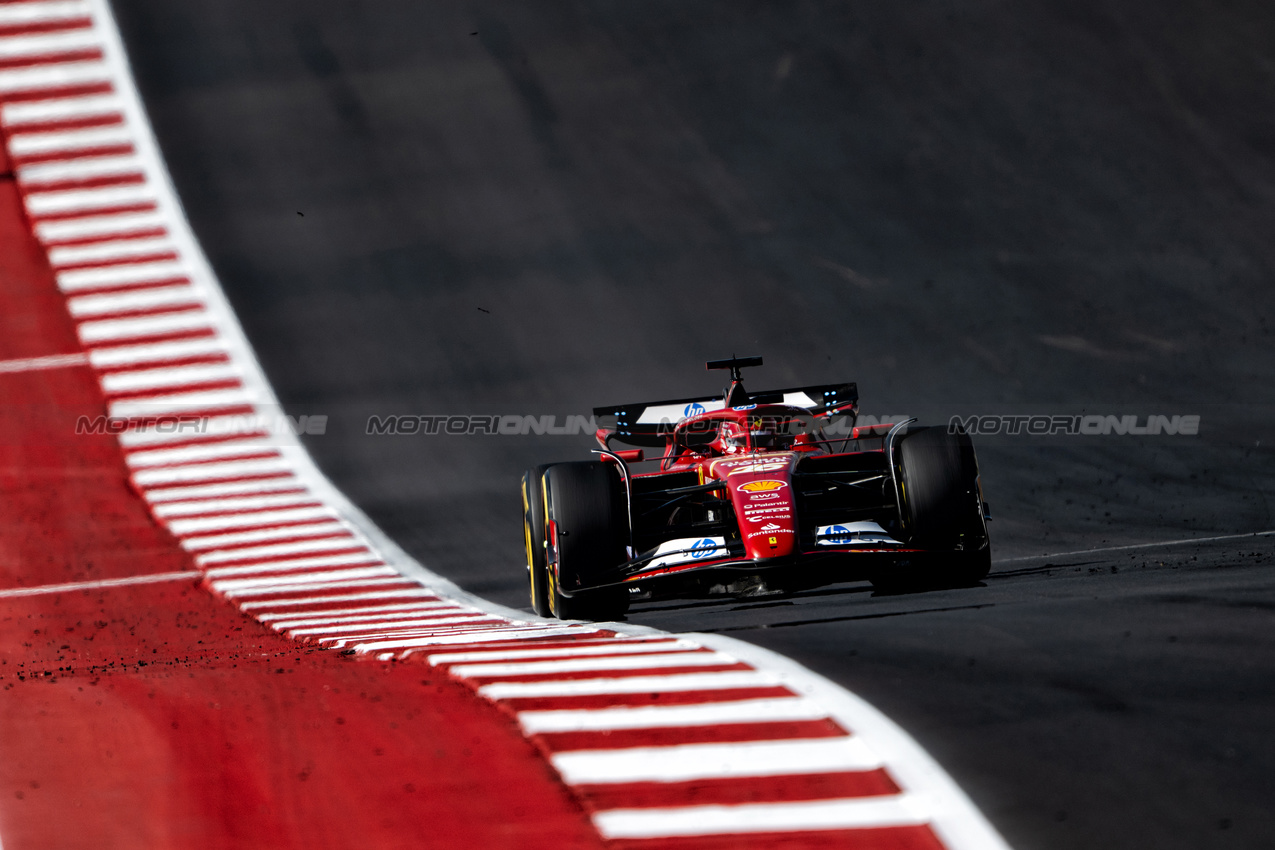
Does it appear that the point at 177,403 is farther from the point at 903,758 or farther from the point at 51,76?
the point at 903,758

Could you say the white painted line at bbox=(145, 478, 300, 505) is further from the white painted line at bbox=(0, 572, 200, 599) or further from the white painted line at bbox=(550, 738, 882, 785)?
the white painted line at bbox=(550, 738, 882, 785)

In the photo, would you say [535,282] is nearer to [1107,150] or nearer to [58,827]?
[1107,150]

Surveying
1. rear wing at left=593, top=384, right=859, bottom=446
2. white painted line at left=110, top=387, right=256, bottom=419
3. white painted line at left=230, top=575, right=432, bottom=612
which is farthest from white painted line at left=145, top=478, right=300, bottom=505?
rear wing at left=593, top=384, right=859, bottom=446

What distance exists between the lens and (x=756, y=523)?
7.56 meters

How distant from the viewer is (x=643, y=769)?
4.35 meters

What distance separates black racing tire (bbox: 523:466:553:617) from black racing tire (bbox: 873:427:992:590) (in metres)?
2.07

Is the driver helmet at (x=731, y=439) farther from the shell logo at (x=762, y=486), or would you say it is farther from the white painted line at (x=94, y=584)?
→ the white painted line at (x=94, y=584)

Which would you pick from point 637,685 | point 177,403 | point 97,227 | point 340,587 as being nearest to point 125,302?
point 97,227

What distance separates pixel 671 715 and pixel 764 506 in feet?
9.25

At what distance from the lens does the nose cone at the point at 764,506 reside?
7.51 m

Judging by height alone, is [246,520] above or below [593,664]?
above

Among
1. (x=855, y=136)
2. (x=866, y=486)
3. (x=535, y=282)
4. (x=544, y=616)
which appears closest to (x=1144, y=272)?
(x=855, y=136)

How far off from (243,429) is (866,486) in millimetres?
8048

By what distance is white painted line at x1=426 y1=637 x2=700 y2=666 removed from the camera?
6234mm
